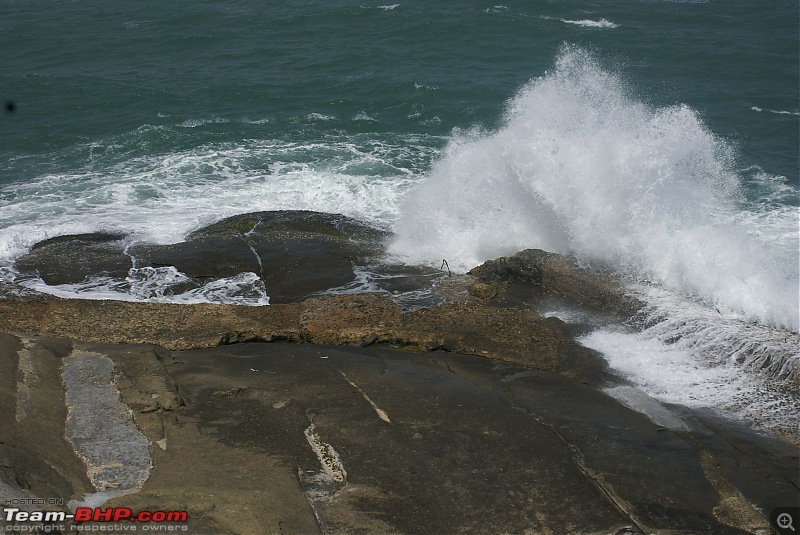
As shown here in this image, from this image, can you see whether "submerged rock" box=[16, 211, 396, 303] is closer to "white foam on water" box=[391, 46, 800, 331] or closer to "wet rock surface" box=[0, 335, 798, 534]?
"white foam on water" box=[391, 46, 800, 331]

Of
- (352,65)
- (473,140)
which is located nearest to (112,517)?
(473,140)

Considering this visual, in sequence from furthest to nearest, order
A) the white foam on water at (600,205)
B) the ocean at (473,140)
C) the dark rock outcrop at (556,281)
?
the white foam on water at (600,205)
the ocean at (473,140)
the dark rock outcrop at (556,281)

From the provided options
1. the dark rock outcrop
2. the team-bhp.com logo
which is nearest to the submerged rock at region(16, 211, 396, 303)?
the dark rock outcrop

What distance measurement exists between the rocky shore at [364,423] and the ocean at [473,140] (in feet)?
3.25

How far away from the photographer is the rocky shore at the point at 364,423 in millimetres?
6012

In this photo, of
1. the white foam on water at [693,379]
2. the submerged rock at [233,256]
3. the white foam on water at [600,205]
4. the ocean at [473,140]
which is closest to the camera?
the white foam on water at [693,379]

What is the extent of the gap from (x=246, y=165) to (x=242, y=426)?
12.1 m

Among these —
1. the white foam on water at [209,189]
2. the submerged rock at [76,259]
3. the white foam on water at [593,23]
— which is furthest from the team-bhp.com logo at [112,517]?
the white foam on water at [593,23]

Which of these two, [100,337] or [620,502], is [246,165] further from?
[620,502]

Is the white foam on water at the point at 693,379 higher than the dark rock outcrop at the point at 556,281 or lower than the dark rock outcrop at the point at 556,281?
lower

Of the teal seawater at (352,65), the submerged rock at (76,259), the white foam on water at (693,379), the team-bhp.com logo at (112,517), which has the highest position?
the teal seawater at (352,65)

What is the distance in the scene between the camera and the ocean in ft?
35.7

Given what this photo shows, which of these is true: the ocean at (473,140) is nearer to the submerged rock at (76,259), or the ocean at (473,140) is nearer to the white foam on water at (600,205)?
the white foam on water at (600,205)

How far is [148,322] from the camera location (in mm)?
9438
